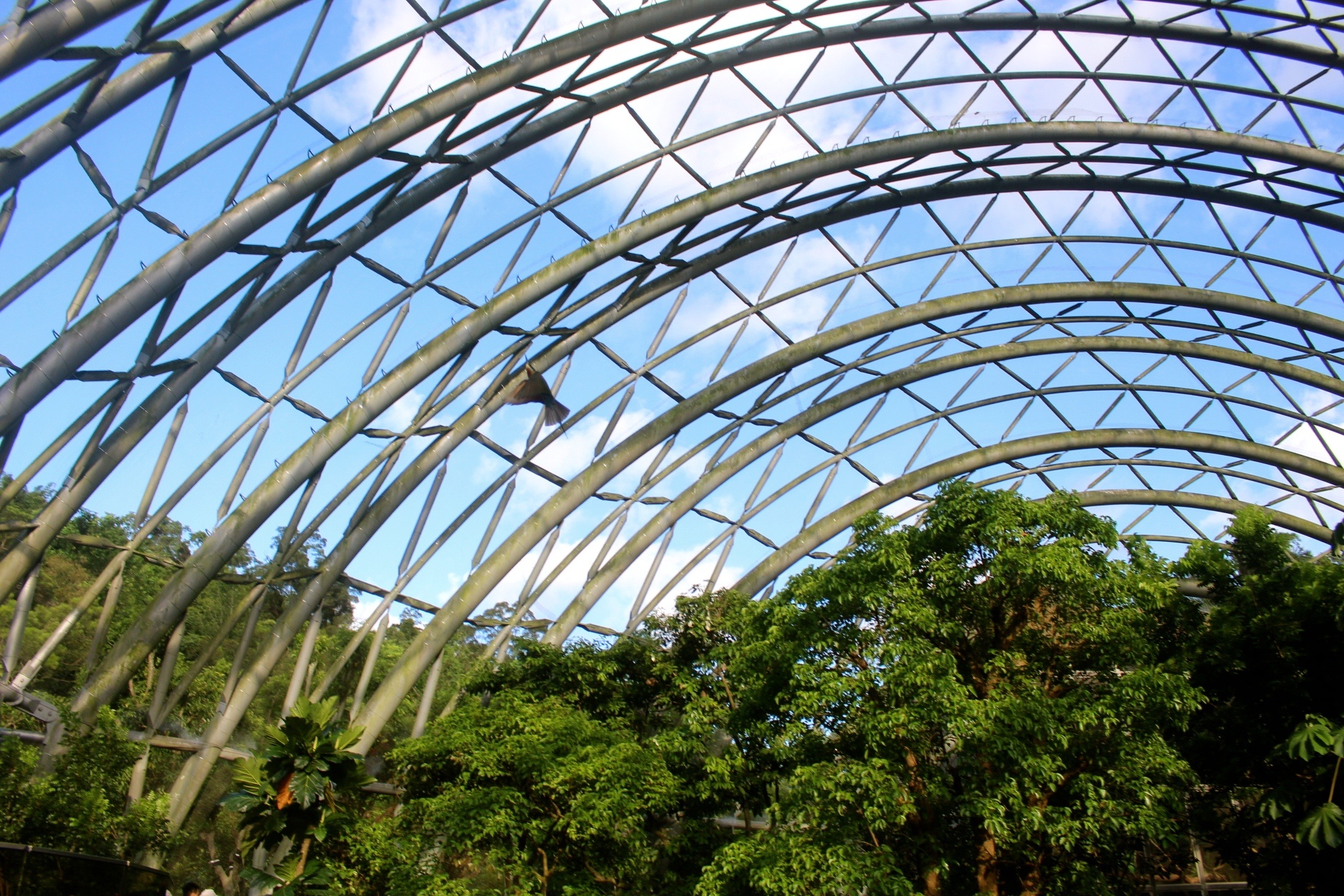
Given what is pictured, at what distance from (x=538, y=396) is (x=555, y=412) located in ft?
2.65

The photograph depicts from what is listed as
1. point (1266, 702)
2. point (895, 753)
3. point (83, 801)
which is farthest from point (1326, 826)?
point (83, 801)

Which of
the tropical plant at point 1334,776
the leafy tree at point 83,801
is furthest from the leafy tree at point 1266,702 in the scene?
the leafy tree at point 83,801

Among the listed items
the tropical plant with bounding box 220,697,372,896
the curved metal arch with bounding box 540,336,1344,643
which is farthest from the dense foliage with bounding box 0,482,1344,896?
the curved metal arch with bounding box 540,336,1344,643

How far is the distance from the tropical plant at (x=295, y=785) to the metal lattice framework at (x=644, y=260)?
235 inches

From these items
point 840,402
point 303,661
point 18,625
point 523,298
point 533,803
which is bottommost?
point 533,803

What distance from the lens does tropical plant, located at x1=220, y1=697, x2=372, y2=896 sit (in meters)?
15.3

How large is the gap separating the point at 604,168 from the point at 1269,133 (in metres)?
18.2

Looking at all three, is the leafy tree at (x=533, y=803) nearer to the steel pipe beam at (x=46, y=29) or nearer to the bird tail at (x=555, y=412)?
the bird tail at (x=555, y=412)

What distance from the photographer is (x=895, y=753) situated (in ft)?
55.2

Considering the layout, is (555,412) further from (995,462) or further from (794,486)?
(995,462)

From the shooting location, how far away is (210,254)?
17344mm

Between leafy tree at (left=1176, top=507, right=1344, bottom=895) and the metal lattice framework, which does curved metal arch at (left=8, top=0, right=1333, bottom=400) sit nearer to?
the metal lattice framework

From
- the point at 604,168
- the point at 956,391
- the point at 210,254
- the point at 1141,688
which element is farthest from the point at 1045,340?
the point at 210,254

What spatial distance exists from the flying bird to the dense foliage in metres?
6.75
